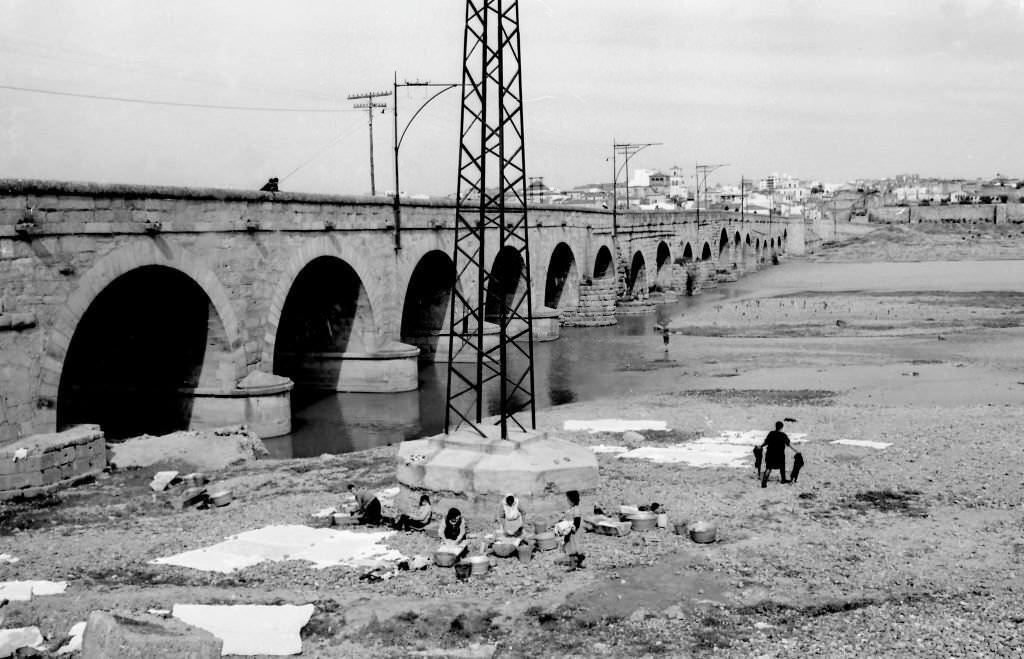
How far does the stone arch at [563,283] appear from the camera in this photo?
5812 centimetres

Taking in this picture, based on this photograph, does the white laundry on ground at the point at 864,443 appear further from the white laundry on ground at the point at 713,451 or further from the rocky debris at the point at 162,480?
the rocky debris at the point at 162,480

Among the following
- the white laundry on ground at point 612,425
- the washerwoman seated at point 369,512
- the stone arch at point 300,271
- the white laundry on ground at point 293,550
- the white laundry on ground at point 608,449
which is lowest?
the white laundry on ground at point 612,425

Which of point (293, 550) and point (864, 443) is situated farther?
point (864, 443)

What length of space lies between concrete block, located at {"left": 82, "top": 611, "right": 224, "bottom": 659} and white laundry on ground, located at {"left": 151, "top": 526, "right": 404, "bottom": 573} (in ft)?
11.8

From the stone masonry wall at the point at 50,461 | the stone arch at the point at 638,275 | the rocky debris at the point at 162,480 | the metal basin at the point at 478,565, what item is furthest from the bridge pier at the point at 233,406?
the stone arch at the point at 638,275

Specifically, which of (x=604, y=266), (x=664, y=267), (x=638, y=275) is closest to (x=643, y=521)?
(x=604, y=266)

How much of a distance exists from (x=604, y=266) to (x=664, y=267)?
1746 centimetres

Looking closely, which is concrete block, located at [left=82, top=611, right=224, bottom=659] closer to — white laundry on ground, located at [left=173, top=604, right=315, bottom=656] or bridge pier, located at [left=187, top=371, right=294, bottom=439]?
white laundry on ground, located at [left=173, top=604, right=315, bottom=656]

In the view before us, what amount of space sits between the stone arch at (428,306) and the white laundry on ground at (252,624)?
97.6 feet

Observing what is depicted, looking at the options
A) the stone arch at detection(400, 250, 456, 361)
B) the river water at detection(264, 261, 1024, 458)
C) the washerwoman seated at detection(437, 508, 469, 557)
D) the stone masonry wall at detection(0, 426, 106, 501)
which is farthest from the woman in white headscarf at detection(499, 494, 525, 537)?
the stone arch at detection(400, 250, 456, 361)

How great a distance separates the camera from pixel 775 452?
57.9ft

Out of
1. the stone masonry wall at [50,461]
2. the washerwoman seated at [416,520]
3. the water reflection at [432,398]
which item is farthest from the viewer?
the water reflection at [432,398]

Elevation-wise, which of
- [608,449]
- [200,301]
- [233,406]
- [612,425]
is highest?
[200,301]

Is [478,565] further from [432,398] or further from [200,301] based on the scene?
[432,398]
